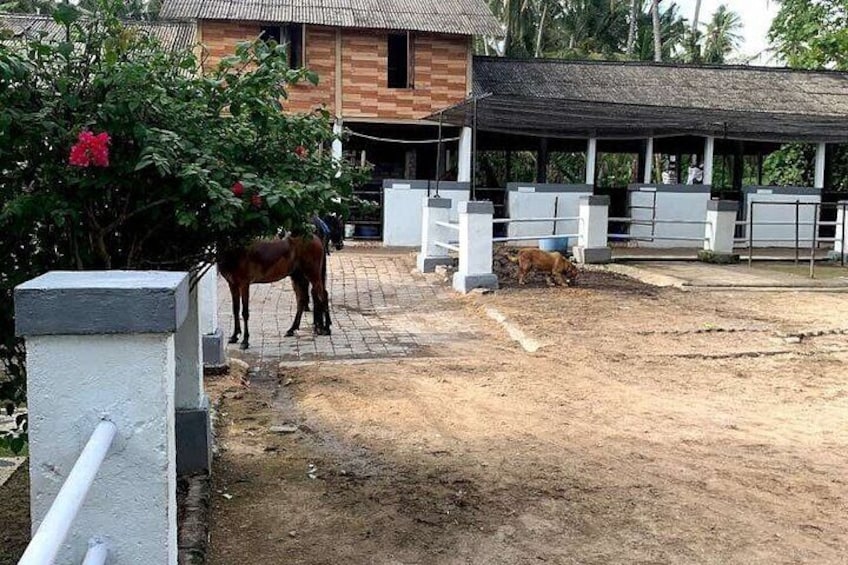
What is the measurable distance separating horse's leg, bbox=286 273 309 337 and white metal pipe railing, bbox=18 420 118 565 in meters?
7.44

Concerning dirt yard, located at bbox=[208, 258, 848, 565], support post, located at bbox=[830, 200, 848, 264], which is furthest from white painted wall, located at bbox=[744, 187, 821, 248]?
dirt yard, located at bbox=[208, 258, 848, 565]

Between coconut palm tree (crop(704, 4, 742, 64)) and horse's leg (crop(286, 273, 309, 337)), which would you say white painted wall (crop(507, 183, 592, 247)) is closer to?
horse's leg (crop(286, 273, 309, 337))

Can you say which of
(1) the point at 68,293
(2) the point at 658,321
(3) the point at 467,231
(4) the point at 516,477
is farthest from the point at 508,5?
(1) the point at 68,293

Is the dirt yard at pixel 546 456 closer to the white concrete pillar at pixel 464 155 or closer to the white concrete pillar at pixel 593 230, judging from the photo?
the white concrete pillar at pixel 593 230

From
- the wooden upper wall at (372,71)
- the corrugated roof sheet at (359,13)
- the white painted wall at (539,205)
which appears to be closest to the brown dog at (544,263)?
the white painted wall at (539,205)

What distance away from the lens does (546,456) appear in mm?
5000

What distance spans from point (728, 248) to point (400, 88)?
8.96 metres

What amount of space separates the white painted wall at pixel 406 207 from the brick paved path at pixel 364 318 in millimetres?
4568

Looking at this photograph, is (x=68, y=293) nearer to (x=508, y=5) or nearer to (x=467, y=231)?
(x=467, y=231)

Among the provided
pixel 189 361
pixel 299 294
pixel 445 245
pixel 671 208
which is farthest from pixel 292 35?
pixel 189 361

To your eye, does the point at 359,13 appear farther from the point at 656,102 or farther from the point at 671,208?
the point at 671,208

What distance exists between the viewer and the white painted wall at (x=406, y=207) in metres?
20.4

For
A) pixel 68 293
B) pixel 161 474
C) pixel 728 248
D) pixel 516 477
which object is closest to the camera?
pixel 68 293

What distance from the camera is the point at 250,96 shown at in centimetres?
364
